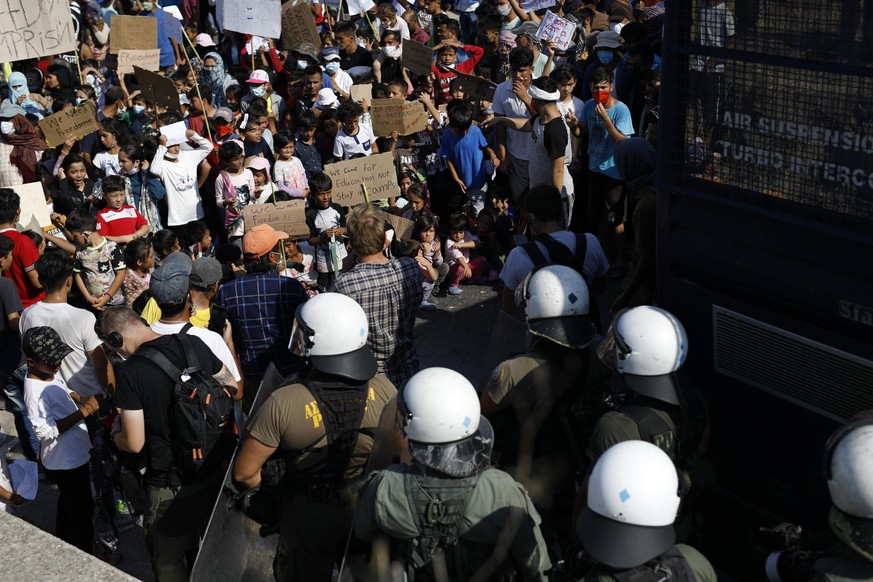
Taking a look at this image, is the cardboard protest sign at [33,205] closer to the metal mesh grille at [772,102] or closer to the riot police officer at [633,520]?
the metal mesh grille at [772,102]

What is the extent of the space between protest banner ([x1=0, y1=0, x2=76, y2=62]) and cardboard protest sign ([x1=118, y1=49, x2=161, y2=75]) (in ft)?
1.81

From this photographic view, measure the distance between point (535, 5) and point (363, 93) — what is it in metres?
3.04

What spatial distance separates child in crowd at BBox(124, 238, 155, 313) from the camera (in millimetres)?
7293

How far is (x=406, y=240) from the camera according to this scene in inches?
300

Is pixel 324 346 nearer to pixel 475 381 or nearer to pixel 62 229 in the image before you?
pixel 475 381

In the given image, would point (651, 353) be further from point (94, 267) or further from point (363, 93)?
point (363, 93)

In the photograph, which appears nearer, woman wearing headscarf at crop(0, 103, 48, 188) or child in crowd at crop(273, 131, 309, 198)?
child in crowd at crop(273, 131, 309, 198)

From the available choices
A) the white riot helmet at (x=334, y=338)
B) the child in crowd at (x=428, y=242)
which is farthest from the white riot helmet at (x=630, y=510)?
the child in crowd at (x=428, y=242)

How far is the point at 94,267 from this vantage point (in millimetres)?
7957

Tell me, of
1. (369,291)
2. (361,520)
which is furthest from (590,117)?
(361,520)

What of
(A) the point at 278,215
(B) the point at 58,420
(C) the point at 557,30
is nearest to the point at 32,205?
(A) the point at 278,215

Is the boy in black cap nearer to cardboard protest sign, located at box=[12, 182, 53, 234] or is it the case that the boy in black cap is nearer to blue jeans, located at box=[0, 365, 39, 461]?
blue jeans, located at box=[0, 365, 39, 461]

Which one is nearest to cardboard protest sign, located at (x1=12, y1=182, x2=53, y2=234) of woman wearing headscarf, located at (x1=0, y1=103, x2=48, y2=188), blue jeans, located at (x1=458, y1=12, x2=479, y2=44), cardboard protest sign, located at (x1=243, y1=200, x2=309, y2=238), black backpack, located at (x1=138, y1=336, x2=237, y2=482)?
woman wearing headscarf, located at (x1=0, y1=103, x2=48, y2=188)

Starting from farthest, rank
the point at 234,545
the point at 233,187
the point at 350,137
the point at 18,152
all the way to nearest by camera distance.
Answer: the point at 18,152
the point at 350,137
the point at 233,187
the point at 234,545
